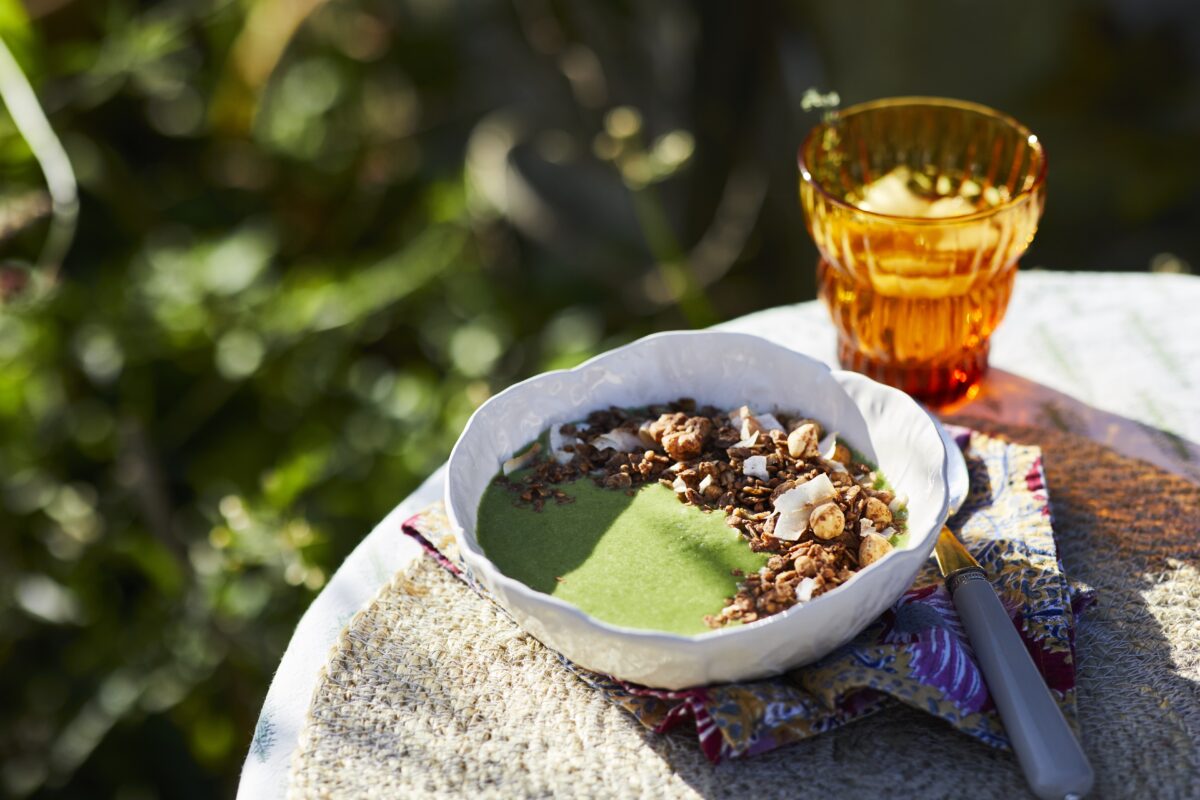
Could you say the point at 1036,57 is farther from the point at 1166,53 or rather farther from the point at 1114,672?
the point at 1114,672

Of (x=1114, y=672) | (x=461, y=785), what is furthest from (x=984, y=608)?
(x=461, y=785)

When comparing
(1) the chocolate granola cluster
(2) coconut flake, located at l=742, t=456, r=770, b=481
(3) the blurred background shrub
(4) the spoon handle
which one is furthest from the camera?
(3) the blurred background shrub

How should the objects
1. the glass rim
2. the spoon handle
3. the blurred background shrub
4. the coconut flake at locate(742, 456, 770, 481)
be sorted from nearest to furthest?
1. the spoon handle
2. the coconut flake at locate(742, 456, 770, 481)
3. the glass rim
4. the blurred background shrub

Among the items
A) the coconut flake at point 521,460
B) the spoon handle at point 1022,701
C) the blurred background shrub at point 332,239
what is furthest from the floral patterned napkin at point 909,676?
the blurred background shrub at point 332,239

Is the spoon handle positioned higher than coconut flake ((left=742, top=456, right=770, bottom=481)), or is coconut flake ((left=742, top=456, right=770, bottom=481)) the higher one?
coconut flake ((left=742, top=456, right=770, bottom=481))

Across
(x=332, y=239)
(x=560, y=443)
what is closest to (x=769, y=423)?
(x=560, y=443)

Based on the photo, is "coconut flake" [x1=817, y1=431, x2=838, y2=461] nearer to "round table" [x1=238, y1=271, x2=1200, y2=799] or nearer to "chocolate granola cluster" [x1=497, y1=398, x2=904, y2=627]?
"chocolate granola cluster" [x1=497, y1=398, x2=904, y2=627]

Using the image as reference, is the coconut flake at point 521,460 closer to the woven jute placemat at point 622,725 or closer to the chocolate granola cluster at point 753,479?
the chocolate granola cluster at point 753,479

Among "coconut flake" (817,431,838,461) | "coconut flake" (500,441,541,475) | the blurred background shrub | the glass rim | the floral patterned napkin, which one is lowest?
the blurred background shrub

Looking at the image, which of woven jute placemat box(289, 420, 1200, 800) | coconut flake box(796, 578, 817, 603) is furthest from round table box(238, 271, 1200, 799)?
coconut flake box(796, 578, 817, 603)
